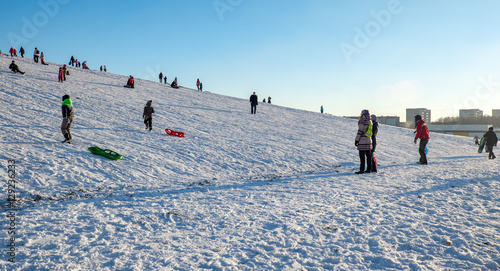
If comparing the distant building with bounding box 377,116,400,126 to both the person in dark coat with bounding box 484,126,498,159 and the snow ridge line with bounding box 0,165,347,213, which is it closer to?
the person in dark coat with bounding box 484,126,498,159

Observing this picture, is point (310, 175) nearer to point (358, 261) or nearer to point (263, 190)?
point (263, 190)

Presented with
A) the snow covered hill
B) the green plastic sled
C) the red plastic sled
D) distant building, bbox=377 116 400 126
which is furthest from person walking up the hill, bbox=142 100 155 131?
distant building, bbox=377 116 400 126

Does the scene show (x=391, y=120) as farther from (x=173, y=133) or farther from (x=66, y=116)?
(x=66, y=116)

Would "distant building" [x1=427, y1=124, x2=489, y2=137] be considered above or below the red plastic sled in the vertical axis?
above

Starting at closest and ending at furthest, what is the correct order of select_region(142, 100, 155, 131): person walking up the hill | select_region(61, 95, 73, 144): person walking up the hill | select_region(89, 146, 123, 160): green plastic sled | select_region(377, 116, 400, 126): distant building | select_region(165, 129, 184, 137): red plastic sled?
select_region(89, 146, 123, 160): green plastic sled
select_region(61, 95, 73, 144): person walking up the hill
select_region(165, 129, 184, 137): red plastic sled
select_region(142, 100, 155, 131): person walking up the hill
select_region(377, 116, 400, 126): distant building

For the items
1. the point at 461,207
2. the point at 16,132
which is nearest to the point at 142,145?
the point at 16,132

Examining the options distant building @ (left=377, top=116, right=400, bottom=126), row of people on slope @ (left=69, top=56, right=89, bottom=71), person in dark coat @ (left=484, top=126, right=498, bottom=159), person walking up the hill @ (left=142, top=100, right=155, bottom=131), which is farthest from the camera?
distant building @ (left=377, top=116, right=400, bottom=126)

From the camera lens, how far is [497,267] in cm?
334

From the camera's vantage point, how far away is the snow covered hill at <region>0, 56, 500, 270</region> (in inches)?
140

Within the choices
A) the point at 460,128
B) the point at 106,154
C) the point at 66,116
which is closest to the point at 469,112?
the point at 460,128

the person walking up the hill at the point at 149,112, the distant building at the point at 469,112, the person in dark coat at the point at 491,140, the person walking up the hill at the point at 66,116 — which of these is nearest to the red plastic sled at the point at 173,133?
the person walking up the hill at the point at 149,112

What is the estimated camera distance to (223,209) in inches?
216

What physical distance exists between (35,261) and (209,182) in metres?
4.96

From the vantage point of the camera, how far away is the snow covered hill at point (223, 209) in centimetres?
355
